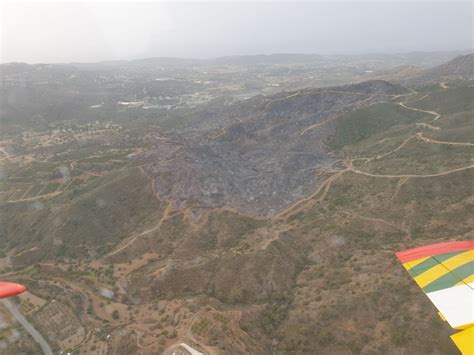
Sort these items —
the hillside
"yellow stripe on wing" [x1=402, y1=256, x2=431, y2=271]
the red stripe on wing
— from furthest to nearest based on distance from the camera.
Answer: the hillside < the red stripe on wing < "yellow stripe on wing" [x1=402, y1=256, x2=431, y2=271]

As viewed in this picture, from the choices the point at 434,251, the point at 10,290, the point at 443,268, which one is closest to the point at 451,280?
the point at 443,268

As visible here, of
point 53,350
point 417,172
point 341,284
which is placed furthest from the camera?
point 417,172

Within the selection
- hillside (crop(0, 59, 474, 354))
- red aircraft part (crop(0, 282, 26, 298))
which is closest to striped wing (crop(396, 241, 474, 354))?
hillside (crop(0, 59, 474, 354))

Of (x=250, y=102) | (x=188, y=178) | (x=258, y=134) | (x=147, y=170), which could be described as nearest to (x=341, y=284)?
(x=188, y=178)

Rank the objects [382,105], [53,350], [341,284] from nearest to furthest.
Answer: [53,350]
[341,284]
[382,105]

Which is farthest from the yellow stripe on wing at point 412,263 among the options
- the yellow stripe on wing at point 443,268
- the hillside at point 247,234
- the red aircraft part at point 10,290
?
the red aircraft part at point 10,290

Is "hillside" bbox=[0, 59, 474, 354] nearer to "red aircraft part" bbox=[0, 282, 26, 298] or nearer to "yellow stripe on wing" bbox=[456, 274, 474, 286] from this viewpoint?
"red aircraft part" bbox=[0, 282, 26, 298]

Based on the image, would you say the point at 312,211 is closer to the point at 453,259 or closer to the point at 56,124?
the point at 453,259

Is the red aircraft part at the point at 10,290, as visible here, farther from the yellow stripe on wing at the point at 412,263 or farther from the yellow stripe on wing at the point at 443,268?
the yellow stripe on wing at the point at 443,268

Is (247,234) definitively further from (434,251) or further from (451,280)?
(451,280)
